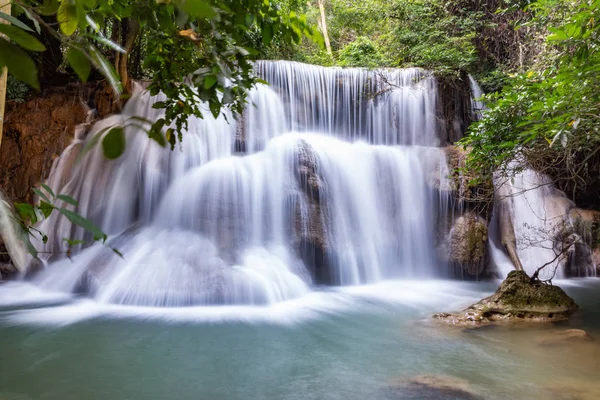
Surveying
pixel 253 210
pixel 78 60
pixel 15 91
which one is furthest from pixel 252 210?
pixel 78 60

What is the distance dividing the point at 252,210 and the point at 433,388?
5.27 m

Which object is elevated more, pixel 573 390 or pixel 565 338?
pixel 565 338

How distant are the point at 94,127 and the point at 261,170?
157 inches

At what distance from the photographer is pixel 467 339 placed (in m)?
5.02

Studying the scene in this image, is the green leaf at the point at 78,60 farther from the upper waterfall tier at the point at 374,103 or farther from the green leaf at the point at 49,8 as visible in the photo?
the upper waterfall tier at the point at 374,103

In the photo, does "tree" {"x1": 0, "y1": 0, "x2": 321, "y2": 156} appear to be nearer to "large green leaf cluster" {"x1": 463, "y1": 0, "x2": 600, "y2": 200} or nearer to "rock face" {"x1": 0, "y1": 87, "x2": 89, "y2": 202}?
"large green leaf cluster" {"x1": 463, "y1": 0, "x2": 600, "y2": 200}

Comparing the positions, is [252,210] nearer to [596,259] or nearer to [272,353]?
[272,353]

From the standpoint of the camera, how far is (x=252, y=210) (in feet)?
27.7

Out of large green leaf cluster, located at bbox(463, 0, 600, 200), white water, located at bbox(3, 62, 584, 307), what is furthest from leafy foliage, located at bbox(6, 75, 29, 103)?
large green leaf cluster, located at bbox(463, 0, 600, 200)

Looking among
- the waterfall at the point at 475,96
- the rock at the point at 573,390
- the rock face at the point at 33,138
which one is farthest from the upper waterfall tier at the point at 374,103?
the rock at the point at 573,390

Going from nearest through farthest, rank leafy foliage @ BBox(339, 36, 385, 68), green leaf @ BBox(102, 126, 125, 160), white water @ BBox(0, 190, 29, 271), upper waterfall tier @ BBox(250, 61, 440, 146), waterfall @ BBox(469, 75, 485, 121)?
green leaf @ BBox(102, 126, 125, 160) → white water @ BBox(0, 190, 29, 271) → upper waterfall tier @ BBox(250, 61, 440, 146) → waterfall @ BBox(469, 75, 485, 121) → leafy foliage @ BBox(339, 36, 385, 68)

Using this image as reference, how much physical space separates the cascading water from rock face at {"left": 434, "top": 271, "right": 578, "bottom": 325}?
8.83 feet

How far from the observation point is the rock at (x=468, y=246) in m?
9.08

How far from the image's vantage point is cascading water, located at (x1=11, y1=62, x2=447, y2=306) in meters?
6.90
